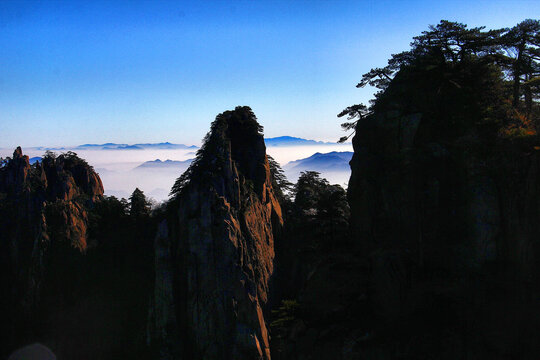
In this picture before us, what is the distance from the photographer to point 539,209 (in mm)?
16969

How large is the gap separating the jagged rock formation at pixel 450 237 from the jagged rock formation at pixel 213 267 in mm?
8677

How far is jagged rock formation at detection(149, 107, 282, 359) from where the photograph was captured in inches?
998

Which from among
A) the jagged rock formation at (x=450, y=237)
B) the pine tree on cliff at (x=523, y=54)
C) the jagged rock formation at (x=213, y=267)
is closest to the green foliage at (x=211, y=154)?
the jagged rock formation at (x=213, y=267)

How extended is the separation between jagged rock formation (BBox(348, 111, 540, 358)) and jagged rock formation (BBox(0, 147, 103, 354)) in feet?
90.6

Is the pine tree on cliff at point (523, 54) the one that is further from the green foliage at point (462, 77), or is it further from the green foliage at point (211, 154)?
the green foliage at point (211, 154)

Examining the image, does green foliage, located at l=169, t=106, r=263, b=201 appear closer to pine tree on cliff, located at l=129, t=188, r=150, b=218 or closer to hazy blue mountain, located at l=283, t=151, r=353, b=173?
pine tree on cliff, located at l=129, t=188, r=150, b=218

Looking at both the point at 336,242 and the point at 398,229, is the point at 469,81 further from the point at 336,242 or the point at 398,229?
the point at 336,242

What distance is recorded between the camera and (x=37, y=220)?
36781 mm

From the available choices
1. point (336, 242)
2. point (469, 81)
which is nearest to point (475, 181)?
point (469, 81)

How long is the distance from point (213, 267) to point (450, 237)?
1500cm

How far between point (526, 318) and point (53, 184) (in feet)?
144

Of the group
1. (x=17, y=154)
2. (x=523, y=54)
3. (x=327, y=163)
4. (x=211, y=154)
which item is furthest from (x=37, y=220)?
(x=327, y=163)

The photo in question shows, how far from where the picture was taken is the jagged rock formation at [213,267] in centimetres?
2534

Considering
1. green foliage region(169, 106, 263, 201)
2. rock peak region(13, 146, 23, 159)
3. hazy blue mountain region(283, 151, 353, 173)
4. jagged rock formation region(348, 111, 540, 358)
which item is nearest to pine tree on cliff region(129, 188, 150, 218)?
green foliage region(169, 106, 263, 201)
